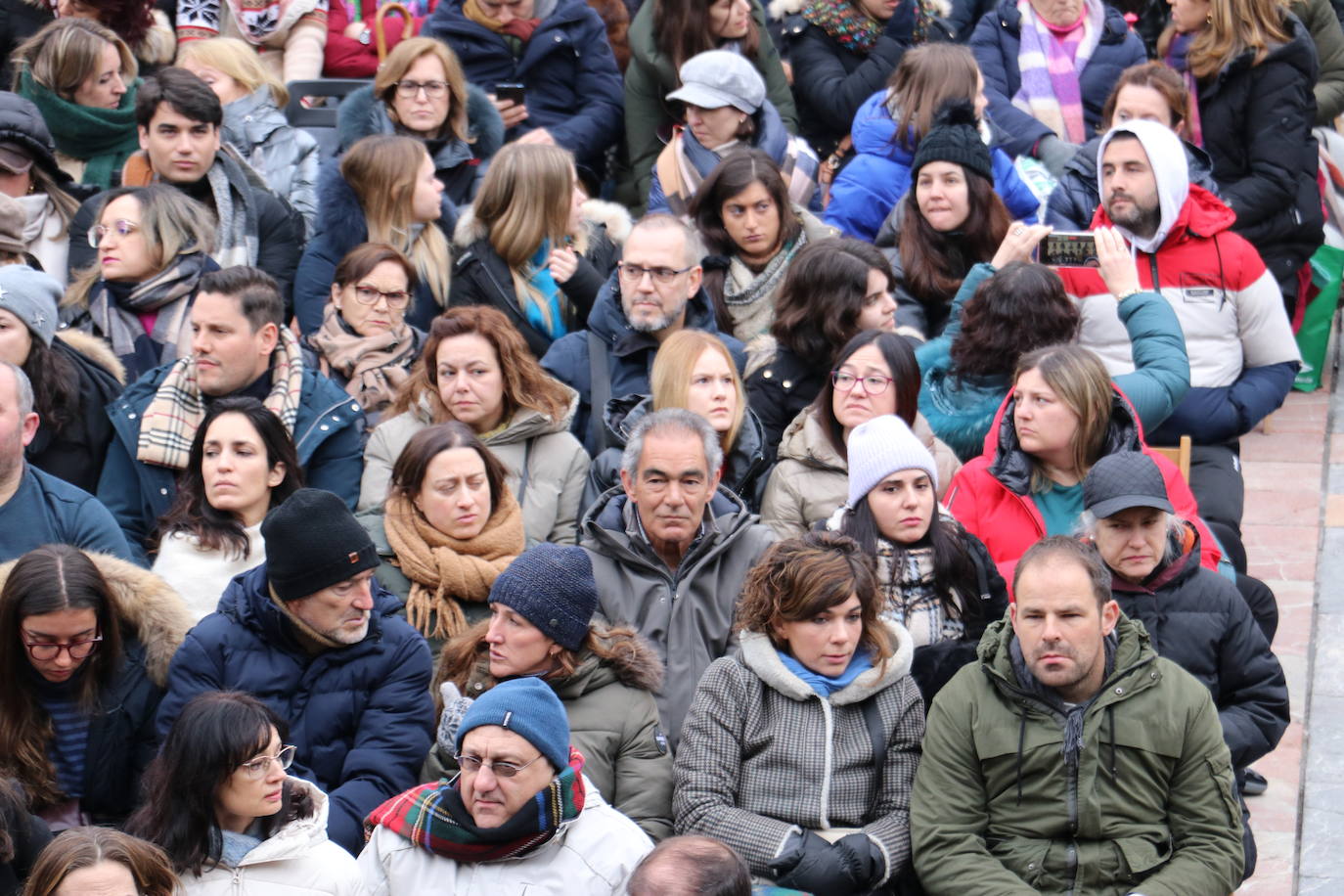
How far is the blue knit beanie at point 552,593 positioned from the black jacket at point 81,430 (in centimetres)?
187

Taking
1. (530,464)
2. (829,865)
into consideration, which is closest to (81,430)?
(530,464)

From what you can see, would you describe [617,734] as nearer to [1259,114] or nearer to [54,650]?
[54,650]

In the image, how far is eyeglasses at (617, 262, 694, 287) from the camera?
684 cm

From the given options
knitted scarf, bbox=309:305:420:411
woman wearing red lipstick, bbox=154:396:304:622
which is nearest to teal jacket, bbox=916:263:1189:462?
knitted scarf, bbox=309:305:420:411

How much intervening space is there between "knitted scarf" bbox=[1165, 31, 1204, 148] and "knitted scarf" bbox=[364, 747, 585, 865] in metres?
5.17

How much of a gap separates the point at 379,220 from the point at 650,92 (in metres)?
2.07

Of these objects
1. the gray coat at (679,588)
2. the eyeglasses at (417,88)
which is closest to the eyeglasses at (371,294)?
the eyeglasses at (417,88)

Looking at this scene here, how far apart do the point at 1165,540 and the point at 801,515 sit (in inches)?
50.6

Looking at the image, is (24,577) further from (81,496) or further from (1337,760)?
(1337,760)

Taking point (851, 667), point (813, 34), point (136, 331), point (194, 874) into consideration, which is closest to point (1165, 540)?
point (851, 667)

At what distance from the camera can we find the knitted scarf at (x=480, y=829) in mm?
4582

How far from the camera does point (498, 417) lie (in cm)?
642

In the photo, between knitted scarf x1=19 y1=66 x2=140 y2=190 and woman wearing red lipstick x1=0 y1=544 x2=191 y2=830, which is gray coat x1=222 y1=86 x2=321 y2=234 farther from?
woman wearing red lipstick x1=0 y1=544 x2=191 y2=830

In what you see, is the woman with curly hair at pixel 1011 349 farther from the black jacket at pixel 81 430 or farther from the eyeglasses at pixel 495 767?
the black jacket at pixel 81 430
